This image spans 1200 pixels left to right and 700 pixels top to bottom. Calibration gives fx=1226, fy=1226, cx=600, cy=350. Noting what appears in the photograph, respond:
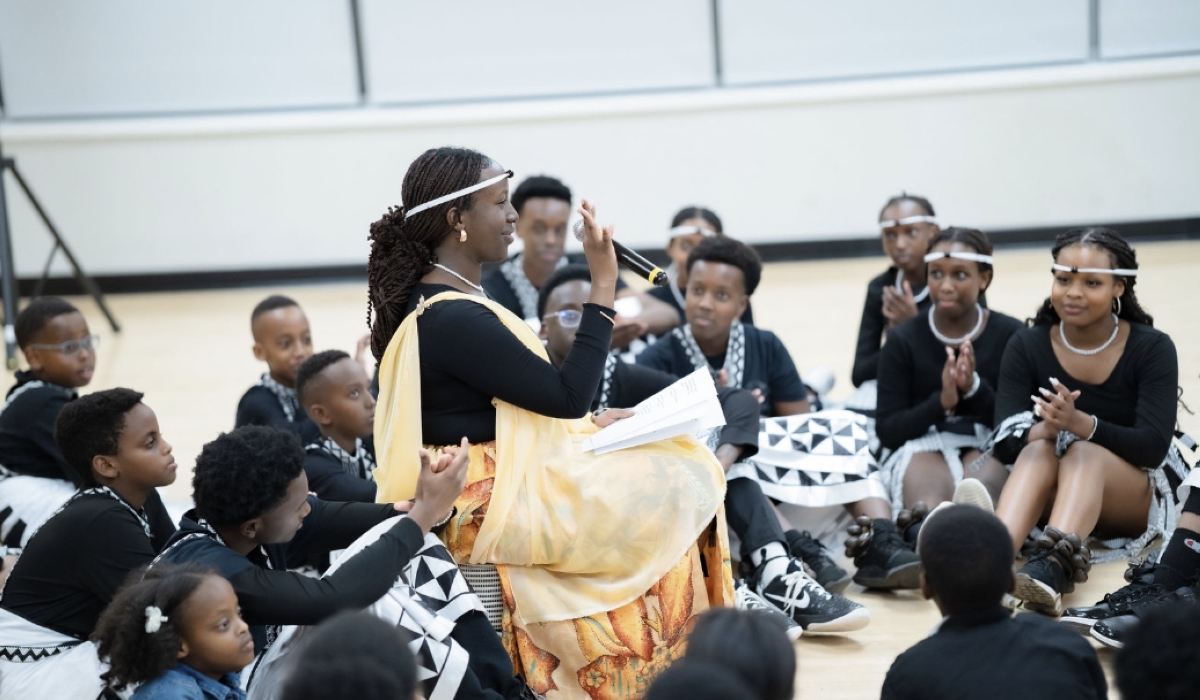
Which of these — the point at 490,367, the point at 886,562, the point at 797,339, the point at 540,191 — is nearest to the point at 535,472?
the point at 490,367

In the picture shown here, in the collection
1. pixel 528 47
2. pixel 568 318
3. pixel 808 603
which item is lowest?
pixel 808 603

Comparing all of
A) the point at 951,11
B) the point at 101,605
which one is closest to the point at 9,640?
the point at 101,605

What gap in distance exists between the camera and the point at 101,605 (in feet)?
7.69

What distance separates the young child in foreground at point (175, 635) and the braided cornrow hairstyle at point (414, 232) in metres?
0.69

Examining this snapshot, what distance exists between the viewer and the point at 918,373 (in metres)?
3.84

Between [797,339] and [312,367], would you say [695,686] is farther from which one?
[797,339]

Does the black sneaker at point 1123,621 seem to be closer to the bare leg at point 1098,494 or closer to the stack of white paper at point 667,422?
the bare leg at point 1098,494

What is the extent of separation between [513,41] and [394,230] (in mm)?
6826

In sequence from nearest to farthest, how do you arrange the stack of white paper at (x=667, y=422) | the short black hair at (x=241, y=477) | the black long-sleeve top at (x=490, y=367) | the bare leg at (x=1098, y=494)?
the short black hair at (x=241, y=477) < the black long-sleeve top at (x=490, y=367) < the stack of white paper at (x=667, y=422) < the bare leg at (x=1098, y=494)

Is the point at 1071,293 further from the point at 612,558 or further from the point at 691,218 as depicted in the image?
the point at 691,218

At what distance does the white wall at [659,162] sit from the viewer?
8.68 m

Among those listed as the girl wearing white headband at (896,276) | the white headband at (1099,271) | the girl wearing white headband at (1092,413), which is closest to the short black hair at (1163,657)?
the girl wearing white headband at (1092,413)

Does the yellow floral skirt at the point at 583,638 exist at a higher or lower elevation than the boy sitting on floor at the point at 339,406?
lower

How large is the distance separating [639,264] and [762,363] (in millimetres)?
1275
